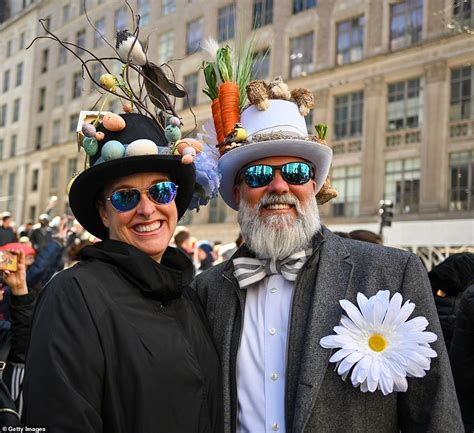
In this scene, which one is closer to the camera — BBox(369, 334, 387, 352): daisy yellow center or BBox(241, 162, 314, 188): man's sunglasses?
BBox(369, 334, 387, 352): daisy yellow center

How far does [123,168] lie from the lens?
2305 mm

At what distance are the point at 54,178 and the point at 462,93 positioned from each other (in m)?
26.1

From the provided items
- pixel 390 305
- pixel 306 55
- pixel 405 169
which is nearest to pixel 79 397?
pixel 390 305

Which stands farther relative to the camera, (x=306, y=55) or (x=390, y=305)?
(x=306, y=55)

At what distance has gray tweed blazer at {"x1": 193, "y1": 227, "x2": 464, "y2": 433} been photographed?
2.27 meters

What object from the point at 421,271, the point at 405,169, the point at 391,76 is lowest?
the point at 421,271

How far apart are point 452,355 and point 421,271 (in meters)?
1.58

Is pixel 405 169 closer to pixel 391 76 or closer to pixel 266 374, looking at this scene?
pixel 391 76

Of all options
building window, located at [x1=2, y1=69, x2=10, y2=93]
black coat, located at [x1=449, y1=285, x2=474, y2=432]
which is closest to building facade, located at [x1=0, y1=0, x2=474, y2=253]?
building window, located at [x1=2, y1=69, x2=10, y2=93]

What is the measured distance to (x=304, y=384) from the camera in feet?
7.56

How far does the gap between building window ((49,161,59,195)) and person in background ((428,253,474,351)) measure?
35.1m

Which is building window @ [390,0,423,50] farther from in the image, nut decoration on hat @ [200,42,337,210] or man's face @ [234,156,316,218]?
man's face @ [234,156,316,218]

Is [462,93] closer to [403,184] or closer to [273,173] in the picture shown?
[403,184]

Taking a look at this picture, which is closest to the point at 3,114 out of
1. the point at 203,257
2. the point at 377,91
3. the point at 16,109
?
the point at 16,109
